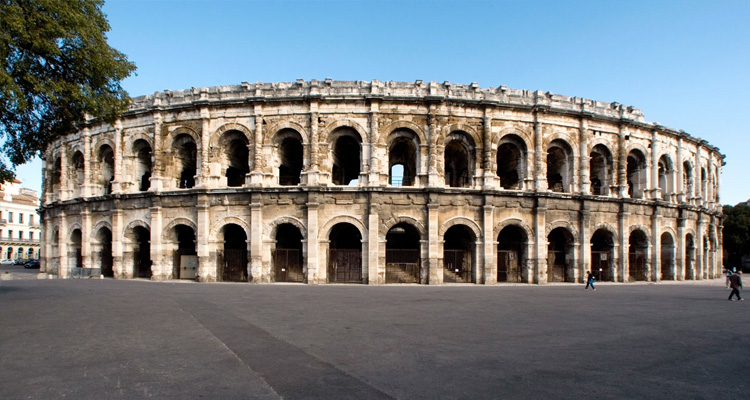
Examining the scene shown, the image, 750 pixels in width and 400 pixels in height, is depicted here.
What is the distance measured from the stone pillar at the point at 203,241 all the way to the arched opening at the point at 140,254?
350 cm

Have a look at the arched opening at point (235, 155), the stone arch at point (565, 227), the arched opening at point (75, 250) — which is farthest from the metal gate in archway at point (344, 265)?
the arched opening at point (75, 250)

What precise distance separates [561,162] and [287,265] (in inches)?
552

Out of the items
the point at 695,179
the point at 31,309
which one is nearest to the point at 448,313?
the point at 31,309

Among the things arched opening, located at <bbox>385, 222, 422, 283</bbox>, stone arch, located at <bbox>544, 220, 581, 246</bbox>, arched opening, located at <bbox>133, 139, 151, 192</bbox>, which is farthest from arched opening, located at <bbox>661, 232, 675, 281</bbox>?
arched opening, located at <bbox>133, 139, 151, 192</bbox>

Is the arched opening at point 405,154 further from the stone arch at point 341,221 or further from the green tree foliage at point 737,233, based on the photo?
the green tree foliage at point 737,233

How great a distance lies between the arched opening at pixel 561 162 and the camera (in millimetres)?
20969

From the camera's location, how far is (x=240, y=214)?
19.3 metres

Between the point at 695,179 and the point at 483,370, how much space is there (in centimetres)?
2631

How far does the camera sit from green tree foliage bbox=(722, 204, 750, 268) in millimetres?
37062

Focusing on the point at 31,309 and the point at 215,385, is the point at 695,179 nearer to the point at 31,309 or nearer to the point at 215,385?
the point at 215,385

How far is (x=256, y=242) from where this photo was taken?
18.9 m

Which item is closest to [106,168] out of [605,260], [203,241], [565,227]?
[203,241]

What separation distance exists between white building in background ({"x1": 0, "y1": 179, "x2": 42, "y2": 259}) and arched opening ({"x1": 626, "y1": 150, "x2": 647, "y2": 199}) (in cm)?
5734

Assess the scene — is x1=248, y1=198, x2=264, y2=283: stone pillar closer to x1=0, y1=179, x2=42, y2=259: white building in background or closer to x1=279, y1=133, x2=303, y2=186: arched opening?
x1=279, y1=133, x2=303, y2=186: arched opening
